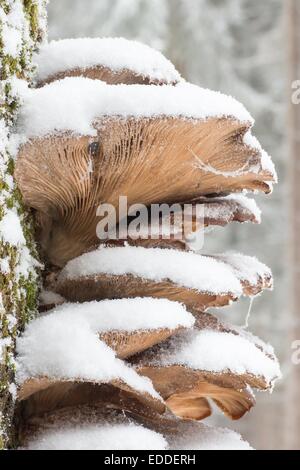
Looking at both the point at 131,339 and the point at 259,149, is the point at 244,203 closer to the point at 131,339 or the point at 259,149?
the point at 259,149

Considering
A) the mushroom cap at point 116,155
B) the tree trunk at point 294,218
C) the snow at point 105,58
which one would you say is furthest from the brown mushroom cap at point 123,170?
the tree trunk at point 294,218

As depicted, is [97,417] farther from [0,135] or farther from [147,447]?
[0,135]

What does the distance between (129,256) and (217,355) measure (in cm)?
16

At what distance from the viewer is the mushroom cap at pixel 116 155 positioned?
836 mm

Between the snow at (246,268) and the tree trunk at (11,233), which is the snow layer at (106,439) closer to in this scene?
the tree trunk at (11,233)

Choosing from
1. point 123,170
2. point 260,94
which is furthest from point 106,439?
point 260,94

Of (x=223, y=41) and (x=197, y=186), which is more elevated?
(x=223, y=41)

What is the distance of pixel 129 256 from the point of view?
92 centimetres

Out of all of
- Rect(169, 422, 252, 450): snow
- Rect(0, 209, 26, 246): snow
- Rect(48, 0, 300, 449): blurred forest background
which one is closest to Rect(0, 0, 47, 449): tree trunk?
Rect(0, 209, 26, 246): snow

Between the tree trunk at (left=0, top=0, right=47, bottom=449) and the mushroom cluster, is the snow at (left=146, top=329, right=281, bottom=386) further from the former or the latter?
the tree trunk at (left=0, top=0, right=47, bottom=449)

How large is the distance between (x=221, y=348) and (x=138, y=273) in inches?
5.4

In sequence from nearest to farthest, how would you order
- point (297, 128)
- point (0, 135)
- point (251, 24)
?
point (0, 135), point (297, 128), point (251, 24)

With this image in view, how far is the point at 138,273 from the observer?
90 centimetres

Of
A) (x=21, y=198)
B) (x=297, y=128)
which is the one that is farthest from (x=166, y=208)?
(x=297, y=128)
